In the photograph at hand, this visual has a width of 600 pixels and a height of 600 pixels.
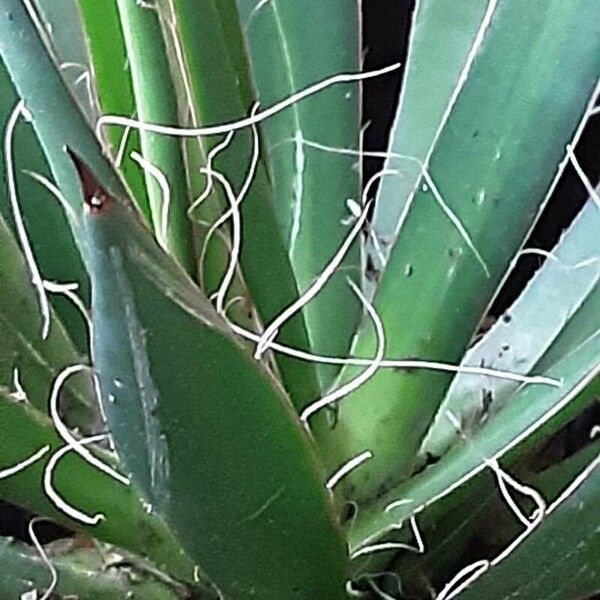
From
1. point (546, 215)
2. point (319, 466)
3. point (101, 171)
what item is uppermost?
point (101, 171)

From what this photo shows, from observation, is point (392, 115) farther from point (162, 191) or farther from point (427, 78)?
point (162, 191)

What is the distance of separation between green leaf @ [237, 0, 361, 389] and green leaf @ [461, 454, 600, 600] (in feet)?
0.46

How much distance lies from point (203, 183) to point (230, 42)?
0.07 m

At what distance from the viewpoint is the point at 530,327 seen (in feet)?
1.92

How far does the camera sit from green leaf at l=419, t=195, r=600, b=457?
0.56m

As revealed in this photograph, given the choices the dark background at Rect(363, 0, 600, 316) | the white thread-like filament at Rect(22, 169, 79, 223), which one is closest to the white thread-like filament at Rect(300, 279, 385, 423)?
the white thread-like filament at Rect(22, 169, 79, 223)

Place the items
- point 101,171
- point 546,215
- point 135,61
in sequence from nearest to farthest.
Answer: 1. point 101,171
2. point 135,61
3. point 546,215

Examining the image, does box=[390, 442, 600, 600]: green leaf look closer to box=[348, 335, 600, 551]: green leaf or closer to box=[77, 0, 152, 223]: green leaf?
box=[348, 335, 600, 551]: green leaf

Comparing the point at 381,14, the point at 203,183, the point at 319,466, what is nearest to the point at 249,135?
the point at 203,183

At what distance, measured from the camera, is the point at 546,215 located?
79 centimetres

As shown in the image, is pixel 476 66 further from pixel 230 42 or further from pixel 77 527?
pixel 77 527

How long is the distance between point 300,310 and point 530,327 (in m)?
0.12

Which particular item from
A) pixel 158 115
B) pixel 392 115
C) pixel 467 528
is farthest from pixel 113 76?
pixel 392 115

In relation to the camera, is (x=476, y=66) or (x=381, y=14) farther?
(x=381, y=14)
